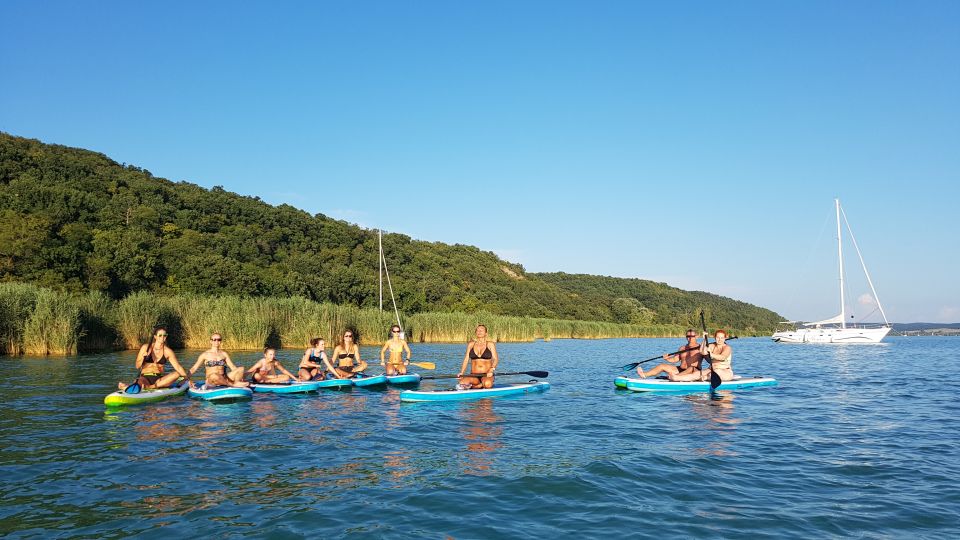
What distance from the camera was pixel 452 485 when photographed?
7.54 meters

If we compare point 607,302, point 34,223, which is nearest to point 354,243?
point 34,223

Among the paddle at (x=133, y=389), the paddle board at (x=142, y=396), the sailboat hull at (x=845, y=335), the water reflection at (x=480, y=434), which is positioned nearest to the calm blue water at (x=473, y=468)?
the water reflection at (x=480, y=434)

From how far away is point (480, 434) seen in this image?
10.8 meters

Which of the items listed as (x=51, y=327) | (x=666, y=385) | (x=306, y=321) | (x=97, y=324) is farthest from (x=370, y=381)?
(x=97, y=324)

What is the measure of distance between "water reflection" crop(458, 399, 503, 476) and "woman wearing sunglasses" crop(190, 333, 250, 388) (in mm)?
5475

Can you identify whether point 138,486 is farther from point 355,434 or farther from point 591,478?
point 591,478

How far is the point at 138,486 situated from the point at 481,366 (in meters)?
9.07

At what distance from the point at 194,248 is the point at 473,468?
49683 mm

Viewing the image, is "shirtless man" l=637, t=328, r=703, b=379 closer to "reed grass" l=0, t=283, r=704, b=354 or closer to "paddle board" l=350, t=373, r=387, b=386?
"paddle board" l=350, t=373, r=387, b=386

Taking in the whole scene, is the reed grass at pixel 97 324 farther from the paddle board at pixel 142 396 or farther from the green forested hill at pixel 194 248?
the paddle board at pixel 142 396

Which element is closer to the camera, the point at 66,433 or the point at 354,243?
the point at 66,433

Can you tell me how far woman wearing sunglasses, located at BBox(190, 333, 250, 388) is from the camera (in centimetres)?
1466

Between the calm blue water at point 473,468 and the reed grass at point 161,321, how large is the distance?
9.25 m

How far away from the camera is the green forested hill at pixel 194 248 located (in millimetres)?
40312
